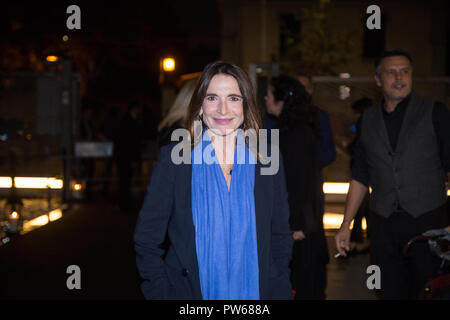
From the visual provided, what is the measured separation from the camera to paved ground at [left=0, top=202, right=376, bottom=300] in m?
6.77

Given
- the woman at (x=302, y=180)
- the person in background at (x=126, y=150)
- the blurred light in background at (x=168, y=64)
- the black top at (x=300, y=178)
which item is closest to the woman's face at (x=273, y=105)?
the woman at (x=302, y=180)

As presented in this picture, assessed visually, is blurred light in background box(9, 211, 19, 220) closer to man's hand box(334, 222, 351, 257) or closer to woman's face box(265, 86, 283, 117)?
woman's face box(265, 86, 283, 117)

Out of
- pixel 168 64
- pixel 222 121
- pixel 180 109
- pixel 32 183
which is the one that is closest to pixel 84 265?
pixel 180 109

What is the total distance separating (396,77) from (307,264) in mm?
1665

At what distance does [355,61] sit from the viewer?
96.4 ft

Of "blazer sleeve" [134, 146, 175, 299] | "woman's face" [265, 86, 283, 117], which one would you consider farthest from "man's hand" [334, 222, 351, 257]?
"blazer sleeve" [134, 146, 175, 299]

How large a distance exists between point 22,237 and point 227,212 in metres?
7.69

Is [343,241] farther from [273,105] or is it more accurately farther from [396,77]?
[273,105]

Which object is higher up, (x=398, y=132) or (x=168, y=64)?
(x=168, y=64)

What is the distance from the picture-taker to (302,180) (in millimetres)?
4840

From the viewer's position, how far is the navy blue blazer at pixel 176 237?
9.22 feet

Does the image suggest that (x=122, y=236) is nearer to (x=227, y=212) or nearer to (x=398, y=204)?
(x=398, y=204)

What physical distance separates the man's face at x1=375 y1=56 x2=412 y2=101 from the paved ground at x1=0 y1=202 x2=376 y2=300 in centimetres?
290
